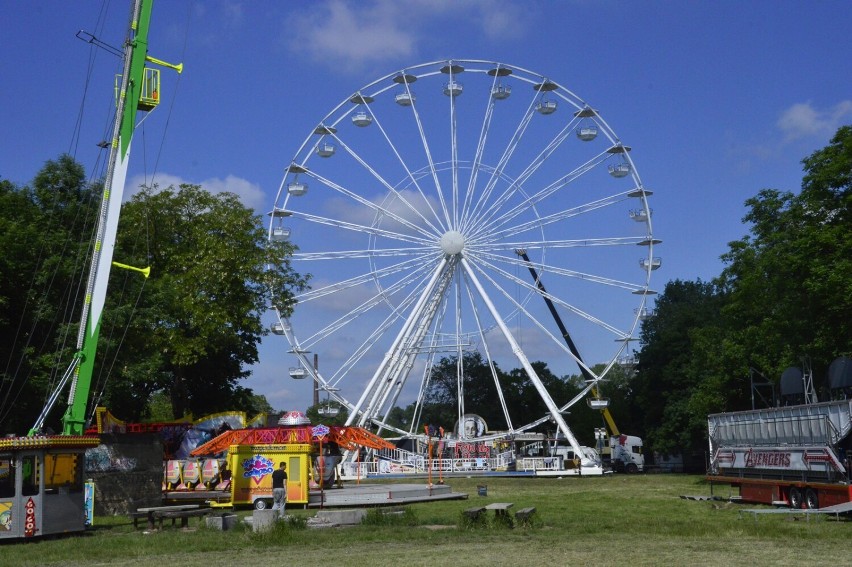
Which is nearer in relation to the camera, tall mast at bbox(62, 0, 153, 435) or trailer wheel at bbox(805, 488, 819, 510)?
tall mast at bbox(62, 0, 153, 435)

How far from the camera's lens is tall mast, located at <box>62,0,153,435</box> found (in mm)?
23266

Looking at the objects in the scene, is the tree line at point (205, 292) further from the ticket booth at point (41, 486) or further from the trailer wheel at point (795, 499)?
the ticket booth at point (41, 486)

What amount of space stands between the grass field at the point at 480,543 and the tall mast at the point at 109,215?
Result: 314 cm

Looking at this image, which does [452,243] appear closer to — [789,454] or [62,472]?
[789,454]

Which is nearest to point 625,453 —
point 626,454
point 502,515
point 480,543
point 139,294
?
point 626,454

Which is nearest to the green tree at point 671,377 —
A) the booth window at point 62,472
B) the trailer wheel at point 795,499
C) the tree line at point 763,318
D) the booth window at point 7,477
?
the tree line at point 763,318

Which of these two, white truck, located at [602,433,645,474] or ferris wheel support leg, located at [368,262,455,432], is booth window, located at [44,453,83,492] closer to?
ferris wheel support leg, located at [368,262,455,432]

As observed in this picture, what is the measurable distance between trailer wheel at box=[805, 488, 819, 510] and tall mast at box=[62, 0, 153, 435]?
16670mm

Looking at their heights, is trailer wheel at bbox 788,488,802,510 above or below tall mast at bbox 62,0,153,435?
below

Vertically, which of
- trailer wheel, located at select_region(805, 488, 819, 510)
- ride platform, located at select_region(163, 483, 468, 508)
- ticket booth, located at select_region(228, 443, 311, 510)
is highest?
ticket booth, located at select_region(228, 443, 311, 510)

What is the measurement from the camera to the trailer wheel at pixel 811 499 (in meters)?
A: 23.7

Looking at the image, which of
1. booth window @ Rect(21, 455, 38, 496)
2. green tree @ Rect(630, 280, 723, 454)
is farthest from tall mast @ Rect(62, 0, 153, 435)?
green tree @ Rect(630, 280, 723, 454)

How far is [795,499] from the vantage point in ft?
81.8

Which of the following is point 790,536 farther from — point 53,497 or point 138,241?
point 138,241
